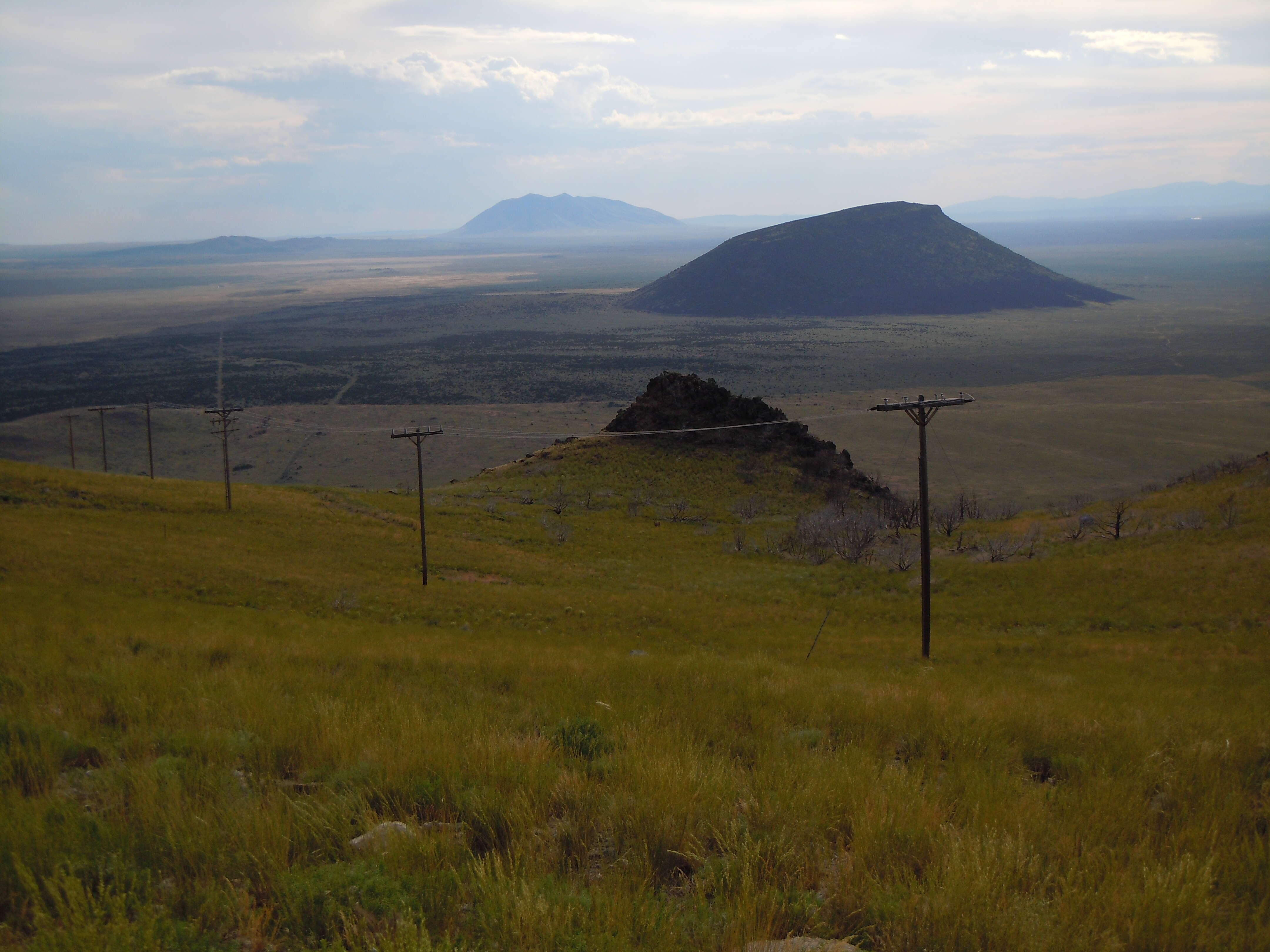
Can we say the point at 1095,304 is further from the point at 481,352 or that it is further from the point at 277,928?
the point at 277,928

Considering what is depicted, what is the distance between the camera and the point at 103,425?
61.7 m

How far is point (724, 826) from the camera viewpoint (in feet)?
17.0

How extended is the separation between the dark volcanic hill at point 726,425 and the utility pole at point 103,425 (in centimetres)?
3371

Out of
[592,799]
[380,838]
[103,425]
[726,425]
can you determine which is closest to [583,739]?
[592,799]

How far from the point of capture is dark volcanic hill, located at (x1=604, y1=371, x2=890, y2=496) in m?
58.9

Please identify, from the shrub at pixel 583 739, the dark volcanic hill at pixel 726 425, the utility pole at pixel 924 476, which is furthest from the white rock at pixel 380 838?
the dark volcanic hill at pixel 726 425

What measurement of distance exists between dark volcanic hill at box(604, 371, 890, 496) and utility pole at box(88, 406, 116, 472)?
3371 cm

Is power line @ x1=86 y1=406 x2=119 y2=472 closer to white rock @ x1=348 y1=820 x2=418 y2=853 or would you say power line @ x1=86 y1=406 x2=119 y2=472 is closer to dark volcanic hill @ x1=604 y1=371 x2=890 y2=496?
dark volcanic hill @ x1=604 y1=371 x2=890 y2=496

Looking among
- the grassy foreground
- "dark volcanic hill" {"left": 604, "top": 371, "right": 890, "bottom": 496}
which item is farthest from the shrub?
"dark volcanic hill" {"left": 604, "top": 371, "right": 890, "bottom": 496}

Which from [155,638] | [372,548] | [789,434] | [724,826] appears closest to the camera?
[724,826]

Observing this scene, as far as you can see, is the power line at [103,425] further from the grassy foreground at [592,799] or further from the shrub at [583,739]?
the shrub at [583,739]

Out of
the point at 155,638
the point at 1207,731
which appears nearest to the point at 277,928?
the point at 1207,731

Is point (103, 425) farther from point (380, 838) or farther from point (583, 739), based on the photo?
point (380, 838)

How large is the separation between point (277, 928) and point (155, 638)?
8959mm
